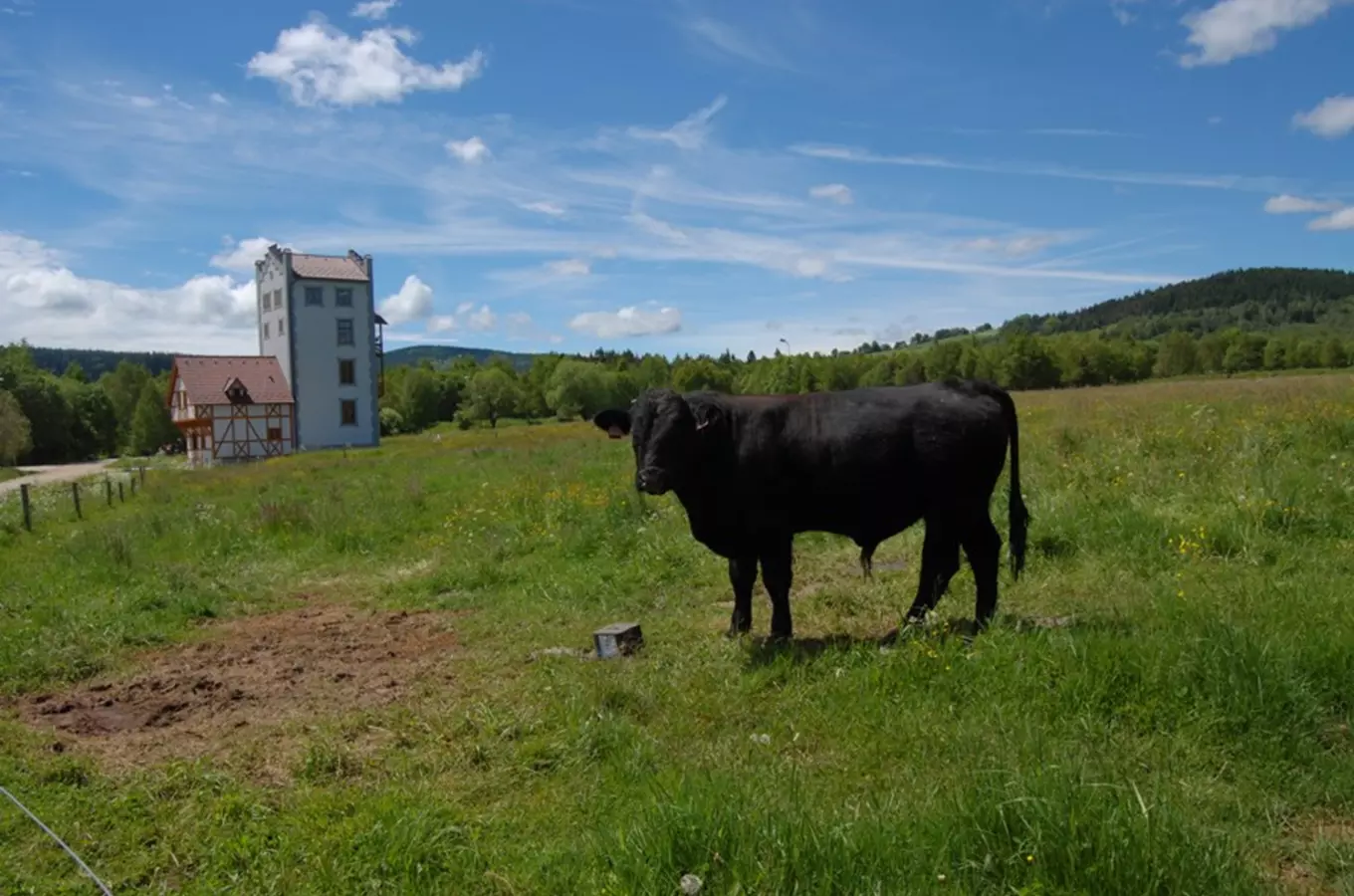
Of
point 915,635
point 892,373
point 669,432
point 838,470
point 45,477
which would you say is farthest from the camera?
point 892,373

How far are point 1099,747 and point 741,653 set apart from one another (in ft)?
9.31

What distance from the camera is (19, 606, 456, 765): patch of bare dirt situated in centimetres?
634

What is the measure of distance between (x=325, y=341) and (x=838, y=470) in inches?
2391

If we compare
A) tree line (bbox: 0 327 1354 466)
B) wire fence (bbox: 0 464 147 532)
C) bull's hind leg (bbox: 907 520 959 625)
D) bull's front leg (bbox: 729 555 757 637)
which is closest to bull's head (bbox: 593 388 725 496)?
bull's front leg (bbox: 729 555 757 637)

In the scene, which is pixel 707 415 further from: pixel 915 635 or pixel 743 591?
pixel 915 635

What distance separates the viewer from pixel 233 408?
59.1 m

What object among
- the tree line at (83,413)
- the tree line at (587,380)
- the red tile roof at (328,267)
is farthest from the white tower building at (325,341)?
the tree line at (587,380)

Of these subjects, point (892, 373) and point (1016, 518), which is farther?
point (892, 373)

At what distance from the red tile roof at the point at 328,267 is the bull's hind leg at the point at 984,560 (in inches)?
2422

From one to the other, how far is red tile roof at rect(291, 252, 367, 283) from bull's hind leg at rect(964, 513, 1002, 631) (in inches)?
2422

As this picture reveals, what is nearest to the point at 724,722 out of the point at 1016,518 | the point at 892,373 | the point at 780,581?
the point at 780,581

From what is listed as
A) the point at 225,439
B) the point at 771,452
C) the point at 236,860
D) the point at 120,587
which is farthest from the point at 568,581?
the point at 225,439

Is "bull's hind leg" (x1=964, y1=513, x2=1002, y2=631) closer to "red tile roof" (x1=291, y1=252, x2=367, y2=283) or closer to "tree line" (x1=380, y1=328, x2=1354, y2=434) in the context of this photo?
"red tile roof" (x1=291, y1=252, x2=367, y2=283)

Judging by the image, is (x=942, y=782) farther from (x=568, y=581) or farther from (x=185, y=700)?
(x=568, y=581)
